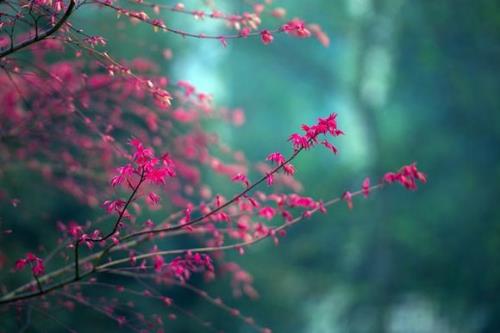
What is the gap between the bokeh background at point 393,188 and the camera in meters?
5.86

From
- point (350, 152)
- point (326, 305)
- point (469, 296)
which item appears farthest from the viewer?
point (350, 152)

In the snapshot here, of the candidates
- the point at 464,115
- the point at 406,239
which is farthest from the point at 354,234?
the point at 464,115

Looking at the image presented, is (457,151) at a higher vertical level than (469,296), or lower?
higher

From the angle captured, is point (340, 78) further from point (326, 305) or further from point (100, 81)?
point (100, 81)

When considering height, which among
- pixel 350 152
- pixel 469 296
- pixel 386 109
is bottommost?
pixel 469 296

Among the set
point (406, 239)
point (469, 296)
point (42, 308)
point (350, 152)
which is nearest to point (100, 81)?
point (42, 308)

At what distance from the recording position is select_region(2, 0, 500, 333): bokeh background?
19.2 feet

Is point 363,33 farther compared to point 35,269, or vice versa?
point 363,33

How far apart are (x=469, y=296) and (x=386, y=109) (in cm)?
311

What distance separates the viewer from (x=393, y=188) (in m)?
6.89

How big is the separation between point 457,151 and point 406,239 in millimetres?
1496

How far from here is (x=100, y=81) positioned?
2947 mm

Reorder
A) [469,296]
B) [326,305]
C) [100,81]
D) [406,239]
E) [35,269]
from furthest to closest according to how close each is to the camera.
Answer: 1. [326,305]
2. [406,239]
3. [469,296]
4. [100,81]
5. [35,269]

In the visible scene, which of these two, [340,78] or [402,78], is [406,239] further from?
[340,78]
